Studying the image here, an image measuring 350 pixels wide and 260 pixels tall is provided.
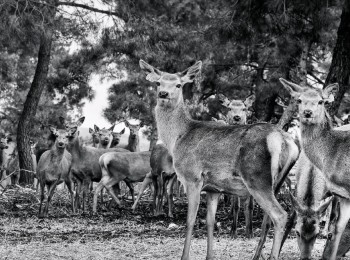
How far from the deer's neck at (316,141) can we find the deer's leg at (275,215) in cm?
68

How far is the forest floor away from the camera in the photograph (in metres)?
7.36

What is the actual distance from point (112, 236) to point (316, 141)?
10.7 feet

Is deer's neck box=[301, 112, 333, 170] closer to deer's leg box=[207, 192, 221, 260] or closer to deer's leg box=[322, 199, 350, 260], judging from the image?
deer's leg box=[322, 199, 350, 260]

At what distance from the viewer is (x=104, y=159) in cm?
1372

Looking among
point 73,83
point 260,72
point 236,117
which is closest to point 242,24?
point 236,117

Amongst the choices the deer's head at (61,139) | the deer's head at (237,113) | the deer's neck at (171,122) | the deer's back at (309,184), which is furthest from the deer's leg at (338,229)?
the deer's head at (61,139)

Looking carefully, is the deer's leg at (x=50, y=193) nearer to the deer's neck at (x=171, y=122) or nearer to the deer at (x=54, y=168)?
the deer at (x=54, y=168)

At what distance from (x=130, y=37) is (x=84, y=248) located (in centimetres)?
863

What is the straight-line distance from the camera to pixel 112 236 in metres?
8.86

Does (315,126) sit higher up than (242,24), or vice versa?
(242,24)

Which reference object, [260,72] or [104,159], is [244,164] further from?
[260,72]

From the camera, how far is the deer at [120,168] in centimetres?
1375

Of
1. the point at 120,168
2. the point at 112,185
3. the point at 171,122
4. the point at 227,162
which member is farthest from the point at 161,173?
the point at 227,162

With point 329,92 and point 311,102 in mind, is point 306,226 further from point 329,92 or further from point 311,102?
point 329,92
